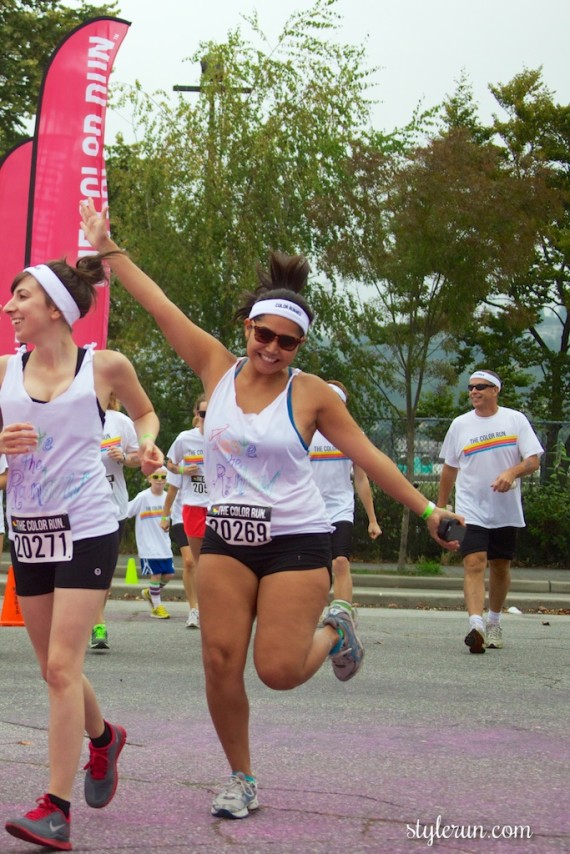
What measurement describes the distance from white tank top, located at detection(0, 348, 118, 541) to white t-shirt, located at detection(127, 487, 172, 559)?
25.1 feet

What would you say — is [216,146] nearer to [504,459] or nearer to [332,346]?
[332,346]

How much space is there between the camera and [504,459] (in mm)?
10422

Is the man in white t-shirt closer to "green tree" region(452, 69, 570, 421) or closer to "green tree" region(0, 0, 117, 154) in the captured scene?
"green tree" region(452, 69, 570, 421)

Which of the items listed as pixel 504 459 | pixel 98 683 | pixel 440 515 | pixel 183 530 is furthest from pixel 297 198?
pixel 440 515

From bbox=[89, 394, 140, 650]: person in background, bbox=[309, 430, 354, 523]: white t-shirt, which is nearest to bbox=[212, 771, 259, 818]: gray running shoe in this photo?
bbox=[89, 394, 140, 650]: person in background

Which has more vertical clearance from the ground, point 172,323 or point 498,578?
point 172,323

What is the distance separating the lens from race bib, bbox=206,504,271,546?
4863 millimetres

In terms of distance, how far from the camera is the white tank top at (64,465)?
15.6ft

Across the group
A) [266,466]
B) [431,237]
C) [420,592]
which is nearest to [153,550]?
[420,592]

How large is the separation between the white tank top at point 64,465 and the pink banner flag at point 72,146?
8.14 metres

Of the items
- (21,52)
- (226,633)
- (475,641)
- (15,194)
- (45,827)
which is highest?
(21,52)

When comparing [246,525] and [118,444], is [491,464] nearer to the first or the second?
[118,444]

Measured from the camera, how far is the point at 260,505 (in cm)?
489

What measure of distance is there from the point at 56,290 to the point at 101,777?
1.77 m
